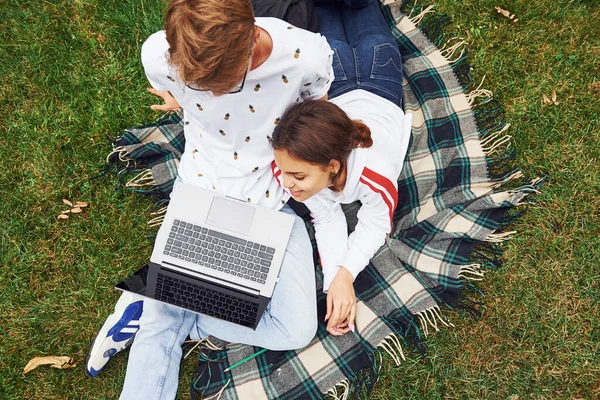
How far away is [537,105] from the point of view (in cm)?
327

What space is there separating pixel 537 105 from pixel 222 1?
101 inches

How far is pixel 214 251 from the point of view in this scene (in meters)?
2.68

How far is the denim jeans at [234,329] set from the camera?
8.97ft

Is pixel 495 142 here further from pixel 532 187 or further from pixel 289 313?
pixel 289 313

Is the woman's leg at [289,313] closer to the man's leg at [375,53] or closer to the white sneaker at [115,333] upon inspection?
the white sneaker at [115,333]

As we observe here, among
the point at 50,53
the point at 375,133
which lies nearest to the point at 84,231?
the point at 50,53

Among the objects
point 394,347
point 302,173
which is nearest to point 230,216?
Result: point 302,173

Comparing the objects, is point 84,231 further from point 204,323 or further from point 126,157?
point 204,323

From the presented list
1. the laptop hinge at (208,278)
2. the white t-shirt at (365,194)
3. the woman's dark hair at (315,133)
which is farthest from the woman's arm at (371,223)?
the laptop hinge at (208,278)

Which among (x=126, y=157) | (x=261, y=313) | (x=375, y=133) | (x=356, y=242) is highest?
(x=375, y=133)

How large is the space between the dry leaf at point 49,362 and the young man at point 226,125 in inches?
8.2

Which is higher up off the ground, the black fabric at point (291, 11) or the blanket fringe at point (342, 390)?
the black fabric at point (291, 11)

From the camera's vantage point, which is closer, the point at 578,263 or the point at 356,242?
the point at 356,242

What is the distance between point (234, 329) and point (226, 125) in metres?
1.27
